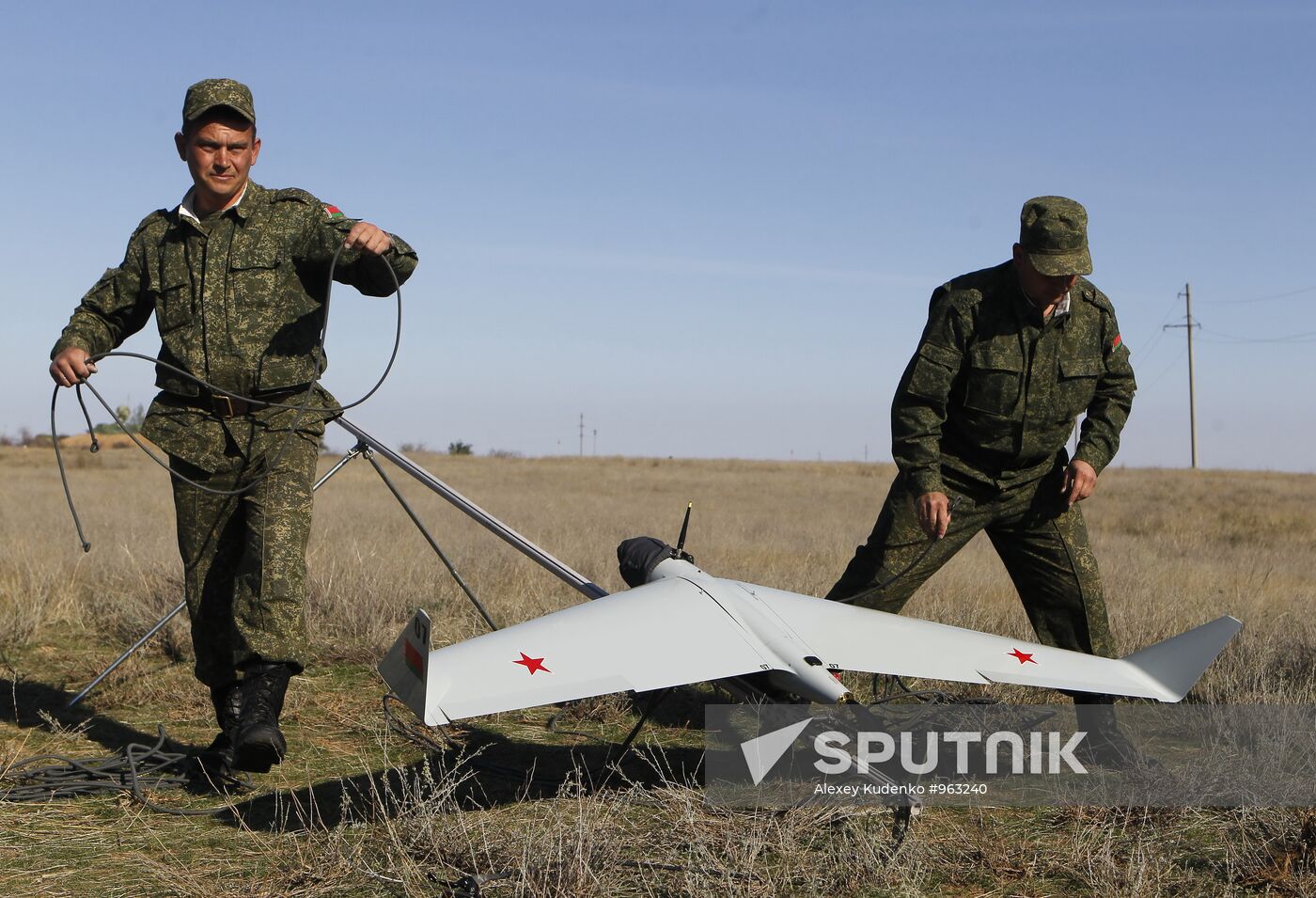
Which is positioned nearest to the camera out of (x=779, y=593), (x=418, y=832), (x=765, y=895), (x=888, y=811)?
(x=765, y=895)

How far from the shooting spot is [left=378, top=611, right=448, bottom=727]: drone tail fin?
389 centimetres

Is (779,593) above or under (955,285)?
under

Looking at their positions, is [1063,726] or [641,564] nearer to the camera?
[641,564]

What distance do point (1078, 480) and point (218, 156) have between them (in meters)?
4.09

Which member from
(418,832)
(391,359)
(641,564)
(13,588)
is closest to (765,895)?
(418,832)

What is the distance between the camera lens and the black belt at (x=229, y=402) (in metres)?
5.37

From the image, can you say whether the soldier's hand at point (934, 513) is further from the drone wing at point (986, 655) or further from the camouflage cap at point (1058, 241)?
the camouflage cap at point (1058, 241)

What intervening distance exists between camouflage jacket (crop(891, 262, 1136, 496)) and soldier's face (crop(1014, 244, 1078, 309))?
63 millimetres

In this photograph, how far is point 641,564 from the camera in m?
5.62

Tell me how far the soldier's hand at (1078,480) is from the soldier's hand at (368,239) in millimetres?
3238

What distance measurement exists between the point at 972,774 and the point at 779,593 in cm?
119

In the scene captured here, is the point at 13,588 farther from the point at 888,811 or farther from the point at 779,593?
the point at 888,811

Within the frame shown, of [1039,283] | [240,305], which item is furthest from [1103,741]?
[240,305]

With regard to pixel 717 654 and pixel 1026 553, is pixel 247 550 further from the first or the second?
pixel 1026 553
